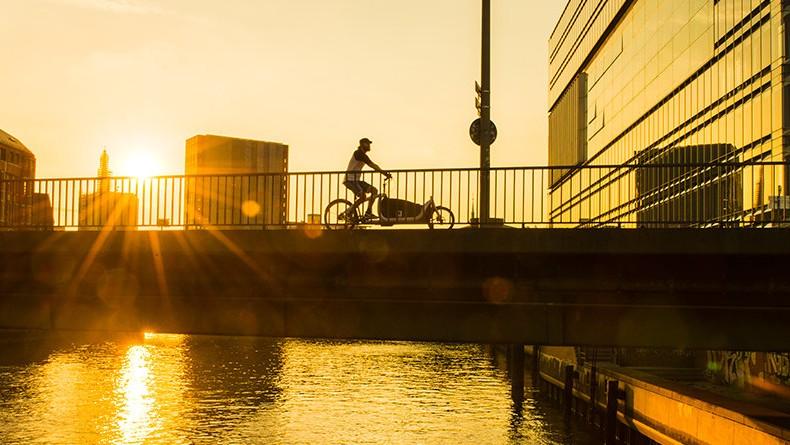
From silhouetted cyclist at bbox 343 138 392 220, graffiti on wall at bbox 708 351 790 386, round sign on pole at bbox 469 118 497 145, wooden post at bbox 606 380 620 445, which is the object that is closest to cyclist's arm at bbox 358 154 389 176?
silhouetted cyclist at bbox 343 138 392 220

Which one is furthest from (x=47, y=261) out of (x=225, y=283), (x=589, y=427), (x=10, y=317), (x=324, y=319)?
(x=589, y=427)

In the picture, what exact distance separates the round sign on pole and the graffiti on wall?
21750 mm

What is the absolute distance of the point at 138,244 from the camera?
1691 centimetres

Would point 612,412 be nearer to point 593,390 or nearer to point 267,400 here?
point 593,390

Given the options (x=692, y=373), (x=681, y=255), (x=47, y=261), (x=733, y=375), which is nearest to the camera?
(x=681, y=255)

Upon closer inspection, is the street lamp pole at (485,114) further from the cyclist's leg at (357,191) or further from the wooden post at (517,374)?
the wooden post at (517,374)

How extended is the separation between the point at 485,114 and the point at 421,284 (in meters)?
5.43

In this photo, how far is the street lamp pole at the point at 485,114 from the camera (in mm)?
18391

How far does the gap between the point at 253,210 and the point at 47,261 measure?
3878 mm

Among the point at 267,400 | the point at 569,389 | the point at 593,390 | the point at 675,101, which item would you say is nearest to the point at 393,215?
the point at 593,390

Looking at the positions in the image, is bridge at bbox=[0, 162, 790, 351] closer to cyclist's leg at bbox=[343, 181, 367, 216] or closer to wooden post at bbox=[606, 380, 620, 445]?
cyclist's leg at bbox=[343, 181, 367, 216]

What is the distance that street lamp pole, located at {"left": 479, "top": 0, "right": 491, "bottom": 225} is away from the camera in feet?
60.3

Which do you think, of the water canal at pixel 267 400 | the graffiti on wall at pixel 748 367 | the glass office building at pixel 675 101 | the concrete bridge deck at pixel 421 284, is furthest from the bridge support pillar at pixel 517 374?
the concrete bridge deck at pixel 421 284

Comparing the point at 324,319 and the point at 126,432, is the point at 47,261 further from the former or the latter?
the point at 126,432
